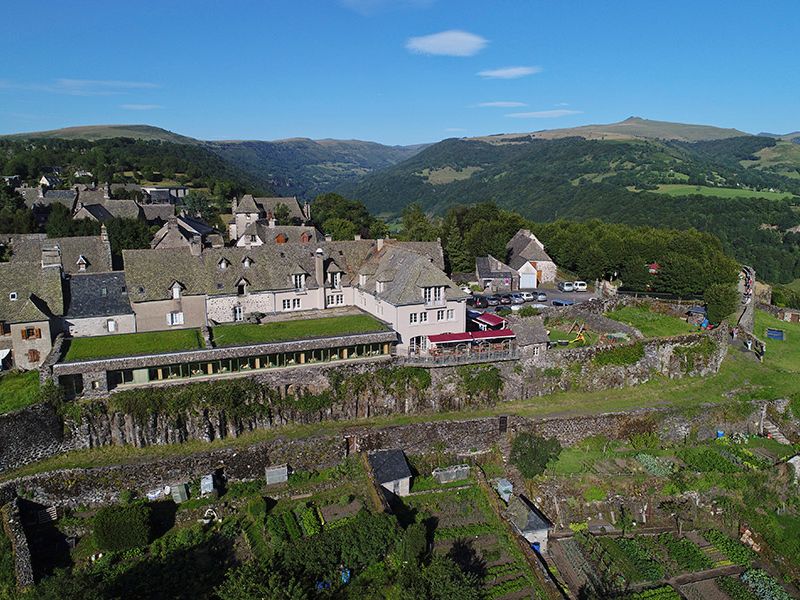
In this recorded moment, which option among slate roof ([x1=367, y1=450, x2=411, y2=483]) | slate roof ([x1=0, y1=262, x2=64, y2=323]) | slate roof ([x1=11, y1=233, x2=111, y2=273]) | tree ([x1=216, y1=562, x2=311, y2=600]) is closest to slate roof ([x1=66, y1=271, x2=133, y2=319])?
slate roof ([x1=0, y1=262, x2=64, y2=323])

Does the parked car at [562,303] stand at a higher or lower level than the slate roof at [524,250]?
lower

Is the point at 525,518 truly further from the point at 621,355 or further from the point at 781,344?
the point at 781,344

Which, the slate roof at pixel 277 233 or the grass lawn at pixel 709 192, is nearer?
the slate roof at pixel 277 233

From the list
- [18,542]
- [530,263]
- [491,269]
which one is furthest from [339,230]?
[18,542]

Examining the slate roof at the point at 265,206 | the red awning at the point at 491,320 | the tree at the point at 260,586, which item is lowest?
the tree at the point at 260,586

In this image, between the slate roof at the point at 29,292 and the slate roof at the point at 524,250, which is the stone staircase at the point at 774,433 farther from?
the slate roof at the point at 29,292

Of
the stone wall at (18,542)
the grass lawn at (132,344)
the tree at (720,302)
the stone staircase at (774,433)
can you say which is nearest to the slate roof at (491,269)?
the tree at (720,302)

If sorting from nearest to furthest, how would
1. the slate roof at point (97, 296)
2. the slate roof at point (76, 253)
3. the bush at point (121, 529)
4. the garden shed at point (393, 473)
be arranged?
the bush at point (121, 529), the garden shed at point (393, 473), the slate roof at point (97, 296), the slate roof at point (76, 253)

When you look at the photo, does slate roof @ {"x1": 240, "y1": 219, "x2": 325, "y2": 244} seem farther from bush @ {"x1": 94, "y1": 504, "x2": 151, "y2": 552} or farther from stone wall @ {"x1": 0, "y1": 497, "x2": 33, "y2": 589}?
bush @ {"x1": 94, "y1": 504, "x2": 151, "y2": 552}
